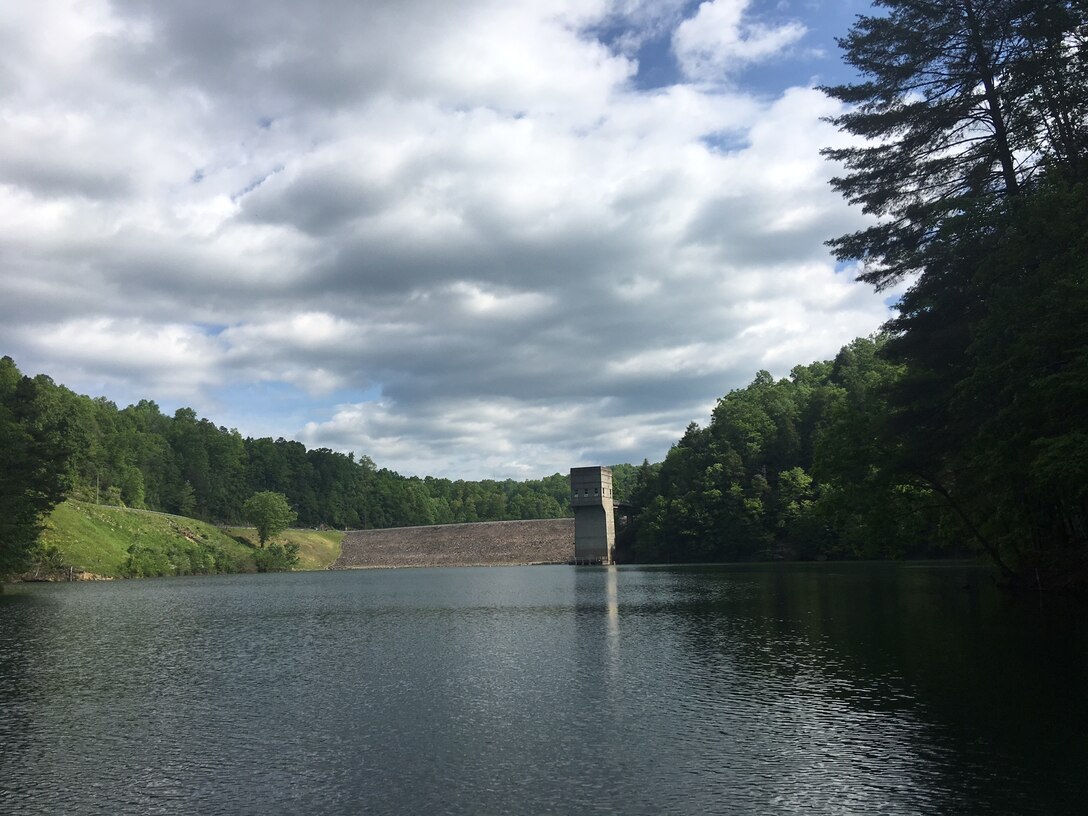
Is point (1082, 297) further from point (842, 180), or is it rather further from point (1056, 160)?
point (842, 180)

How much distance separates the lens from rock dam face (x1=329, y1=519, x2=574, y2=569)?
154375mm

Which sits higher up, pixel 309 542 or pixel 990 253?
pixel 990 253

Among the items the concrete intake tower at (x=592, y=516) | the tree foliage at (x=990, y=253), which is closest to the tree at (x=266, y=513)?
the concrete intake tower at (x=592, y=516)

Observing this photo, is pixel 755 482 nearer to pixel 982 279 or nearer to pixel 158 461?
pixel 982 279

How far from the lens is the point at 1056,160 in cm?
2669

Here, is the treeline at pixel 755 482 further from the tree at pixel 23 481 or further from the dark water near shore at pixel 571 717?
the tree at pixel 23 481

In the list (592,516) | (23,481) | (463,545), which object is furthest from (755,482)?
(23,481)

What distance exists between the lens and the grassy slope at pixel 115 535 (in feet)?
301

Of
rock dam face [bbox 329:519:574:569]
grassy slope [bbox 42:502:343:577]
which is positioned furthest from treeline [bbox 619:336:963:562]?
grassy slope [bbox 42:502:343:577]

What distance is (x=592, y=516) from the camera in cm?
13850

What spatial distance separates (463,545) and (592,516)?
3572 cm

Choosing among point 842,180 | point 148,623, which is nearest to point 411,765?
point 842,180

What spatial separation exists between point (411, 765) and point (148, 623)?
3121 centimetres

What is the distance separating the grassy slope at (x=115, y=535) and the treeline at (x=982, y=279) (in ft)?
246
